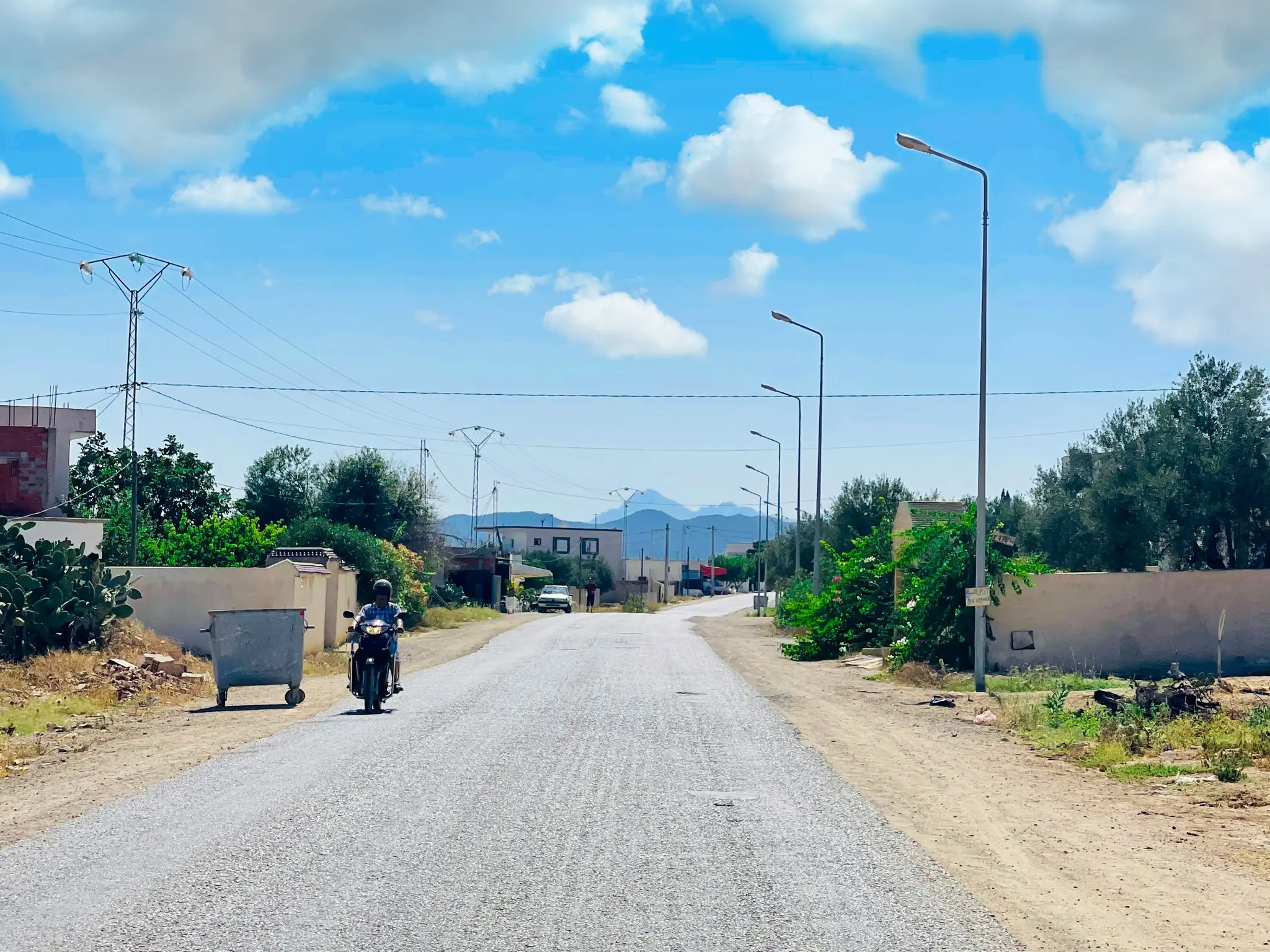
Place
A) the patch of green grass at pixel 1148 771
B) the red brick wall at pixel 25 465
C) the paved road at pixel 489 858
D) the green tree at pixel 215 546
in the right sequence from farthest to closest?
the green tree at pixel 215 546 → the red brick wall at pixel 25 465 → the patch of green grass at pixel 1148 771 → the paved road at pixel 489 858

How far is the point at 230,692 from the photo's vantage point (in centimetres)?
2211

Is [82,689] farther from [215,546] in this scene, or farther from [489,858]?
[215,546]

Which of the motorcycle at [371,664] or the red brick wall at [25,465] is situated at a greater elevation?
the red brick wall at [25,465]

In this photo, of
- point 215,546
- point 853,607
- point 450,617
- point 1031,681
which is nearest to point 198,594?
point 215,546

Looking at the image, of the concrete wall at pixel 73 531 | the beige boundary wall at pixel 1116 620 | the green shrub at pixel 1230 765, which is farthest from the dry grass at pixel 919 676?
the concrete wall at pixel 73 531

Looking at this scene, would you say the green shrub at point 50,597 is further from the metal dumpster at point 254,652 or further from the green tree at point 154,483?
the green tree at point 154,483

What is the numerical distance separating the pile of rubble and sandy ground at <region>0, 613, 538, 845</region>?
978 millimetres

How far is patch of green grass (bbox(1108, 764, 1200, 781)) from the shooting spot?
13.4m

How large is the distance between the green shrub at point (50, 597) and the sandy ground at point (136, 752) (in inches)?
121

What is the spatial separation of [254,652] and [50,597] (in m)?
5.42

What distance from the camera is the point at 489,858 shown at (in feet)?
27.4

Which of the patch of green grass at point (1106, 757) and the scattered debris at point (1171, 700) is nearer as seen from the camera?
the patch of green grass at point (1106, 757)

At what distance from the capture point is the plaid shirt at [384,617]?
60.2 ft

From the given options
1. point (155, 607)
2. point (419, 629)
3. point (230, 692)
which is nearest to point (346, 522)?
point (419, 629)
